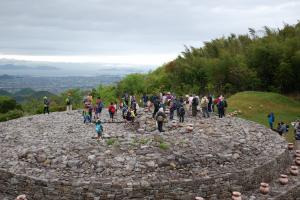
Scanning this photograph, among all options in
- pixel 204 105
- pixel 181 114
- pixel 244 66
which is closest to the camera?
pixel 181 114

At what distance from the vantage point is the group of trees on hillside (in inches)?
1385

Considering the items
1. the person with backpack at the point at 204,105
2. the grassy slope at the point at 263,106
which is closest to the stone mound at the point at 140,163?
the person with backpack at the point at 204,105

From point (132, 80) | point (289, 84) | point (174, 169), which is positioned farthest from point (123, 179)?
point (132, 80)

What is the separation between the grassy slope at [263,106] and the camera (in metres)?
28.9

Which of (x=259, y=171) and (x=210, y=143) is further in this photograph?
(x=210, y=143)

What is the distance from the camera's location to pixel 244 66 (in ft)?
125

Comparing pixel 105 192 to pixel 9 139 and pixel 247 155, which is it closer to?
pixel 247 155

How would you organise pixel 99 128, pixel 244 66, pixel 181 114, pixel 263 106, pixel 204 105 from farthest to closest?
pixel 244 66, pixel 263 106, pixel 204 105, pixel 181 114, pixel 99 128

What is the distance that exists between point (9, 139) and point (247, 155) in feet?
40.4

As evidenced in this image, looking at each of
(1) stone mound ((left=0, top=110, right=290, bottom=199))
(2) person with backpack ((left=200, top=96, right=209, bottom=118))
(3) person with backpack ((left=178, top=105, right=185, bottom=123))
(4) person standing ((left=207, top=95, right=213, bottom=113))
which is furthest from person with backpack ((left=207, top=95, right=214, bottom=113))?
(1) stone mound ((left=0, top=110, right=290, bottom=199))

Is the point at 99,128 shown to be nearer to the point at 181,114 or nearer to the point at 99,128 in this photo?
the point at 99,128

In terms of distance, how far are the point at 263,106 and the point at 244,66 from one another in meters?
7.81

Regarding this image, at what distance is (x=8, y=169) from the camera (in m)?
15.0

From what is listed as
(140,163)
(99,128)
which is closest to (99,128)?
(99,128)
